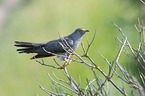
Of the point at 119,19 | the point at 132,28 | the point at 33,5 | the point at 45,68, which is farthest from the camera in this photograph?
the point at 33,5

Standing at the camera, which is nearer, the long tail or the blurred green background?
the long tail

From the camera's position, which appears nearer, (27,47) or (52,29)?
(27,47)

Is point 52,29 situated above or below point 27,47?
above

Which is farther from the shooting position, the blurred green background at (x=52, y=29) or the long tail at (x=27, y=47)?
the blurred green background at (x=52, y=29)

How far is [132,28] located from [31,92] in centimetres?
577

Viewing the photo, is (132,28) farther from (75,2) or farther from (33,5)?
(33,5)

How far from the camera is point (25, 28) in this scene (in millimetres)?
15031

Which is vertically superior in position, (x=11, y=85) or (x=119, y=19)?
(x=11, y=85)

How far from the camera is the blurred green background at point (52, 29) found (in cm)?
1095

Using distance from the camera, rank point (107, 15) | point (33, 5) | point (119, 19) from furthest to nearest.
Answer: point (33, 5) → point (107, 15) → point (119, 19)

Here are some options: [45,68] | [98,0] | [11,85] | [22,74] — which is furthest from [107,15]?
[11,85]

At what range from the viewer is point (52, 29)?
13867mm

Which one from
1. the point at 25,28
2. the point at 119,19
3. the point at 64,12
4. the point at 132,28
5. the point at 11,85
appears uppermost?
the point at 25,28

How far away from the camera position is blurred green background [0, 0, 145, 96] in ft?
35.9
